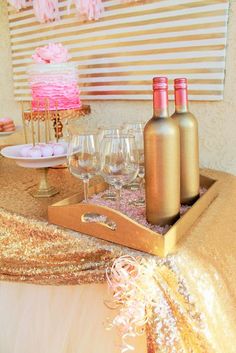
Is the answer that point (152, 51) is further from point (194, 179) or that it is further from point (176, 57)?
point (194, 179)

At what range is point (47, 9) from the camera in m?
1.53

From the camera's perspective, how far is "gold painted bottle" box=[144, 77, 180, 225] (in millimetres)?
619

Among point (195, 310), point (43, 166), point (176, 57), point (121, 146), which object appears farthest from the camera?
point (176, 57)

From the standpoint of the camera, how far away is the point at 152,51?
1.23 metres

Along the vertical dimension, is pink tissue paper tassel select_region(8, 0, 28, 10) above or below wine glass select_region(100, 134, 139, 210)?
above

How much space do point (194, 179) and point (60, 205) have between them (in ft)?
1.04

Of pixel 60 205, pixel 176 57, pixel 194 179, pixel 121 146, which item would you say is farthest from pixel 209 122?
pixel 60 205

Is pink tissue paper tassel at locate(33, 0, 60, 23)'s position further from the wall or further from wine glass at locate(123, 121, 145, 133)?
wine glass at locate(123, 121, 145, 133)

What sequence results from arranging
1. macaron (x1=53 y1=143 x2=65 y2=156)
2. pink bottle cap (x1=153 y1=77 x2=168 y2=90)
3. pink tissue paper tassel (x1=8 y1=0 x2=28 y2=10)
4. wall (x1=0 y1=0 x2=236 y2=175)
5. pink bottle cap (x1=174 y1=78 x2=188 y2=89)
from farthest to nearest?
pink tissue paper tassel (x1=8 y1=0 x2=28 y2=10), wall (x1=0 y1=0 x2=236 y2=175), macaron (x1=53 y1=143 x2=65 y2=156), pink bottle cap (x1=174 y1=78 x2=188 y2=89), pink bottle cap (x1=153 y1=77 x2=168 y2=90)

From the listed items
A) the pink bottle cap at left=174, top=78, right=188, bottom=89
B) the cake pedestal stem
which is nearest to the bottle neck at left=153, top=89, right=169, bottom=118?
the pink bottle cap at left=174, top=78, right=188, bottom=89

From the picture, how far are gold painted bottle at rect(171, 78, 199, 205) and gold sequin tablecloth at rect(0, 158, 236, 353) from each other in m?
0.08

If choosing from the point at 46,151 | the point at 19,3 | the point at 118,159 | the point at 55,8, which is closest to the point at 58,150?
the point at 46,151

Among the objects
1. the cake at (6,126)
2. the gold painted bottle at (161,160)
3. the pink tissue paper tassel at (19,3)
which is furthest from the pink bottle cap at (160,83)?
the pink tissue paper tassel at (19,3)

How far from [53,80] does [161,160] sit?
0.68 metres
